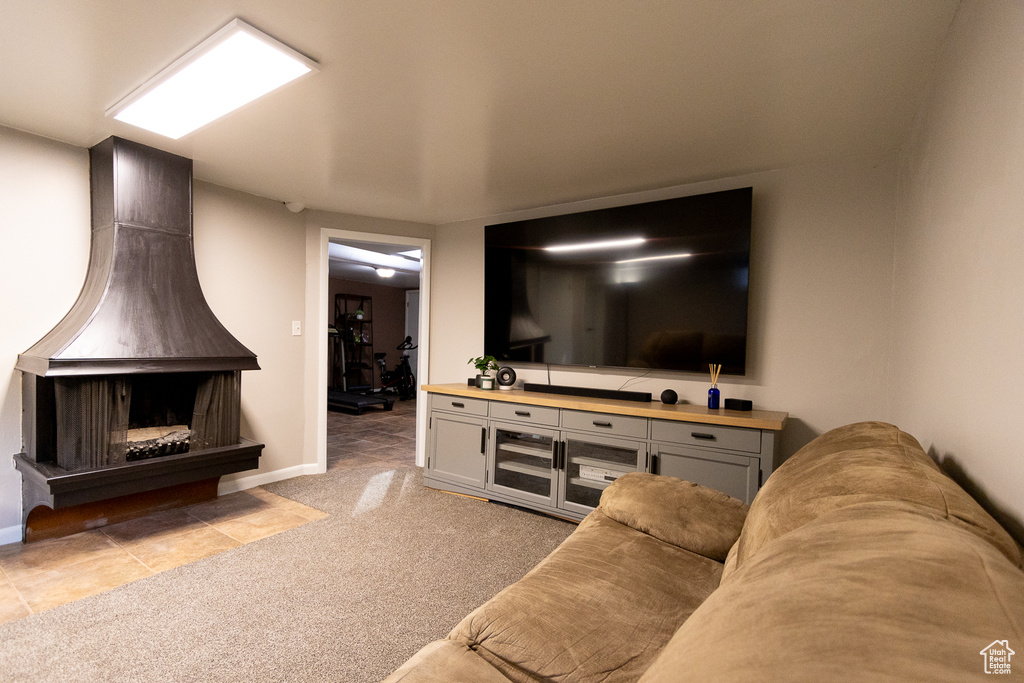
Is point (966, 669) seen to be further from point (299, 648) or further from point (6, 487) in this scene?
point (6, 487)

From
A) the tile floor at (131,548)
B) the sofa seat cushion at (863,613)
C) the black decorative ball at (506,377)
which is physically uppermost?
the sofa seat cushion at (863,613)

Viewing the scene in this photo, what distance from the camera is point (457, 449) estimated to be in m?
3.65

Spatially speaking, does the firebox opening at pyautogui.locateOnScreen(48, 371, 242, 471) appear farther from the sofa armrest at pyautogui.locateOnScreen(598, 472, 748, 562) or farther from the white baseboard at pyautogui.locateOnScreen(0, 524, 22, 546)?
the sofa armrest at pyautogui.locateOnScreen(598, 472, 748, 562)

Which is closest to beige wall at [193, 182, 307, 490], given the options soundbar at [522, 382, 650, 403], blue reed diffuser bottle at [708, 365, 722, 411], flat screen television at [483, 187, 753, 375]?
flat screen television at [483, 187, 753, 375]

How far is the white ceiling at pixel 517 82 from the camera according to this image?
162 centimetres

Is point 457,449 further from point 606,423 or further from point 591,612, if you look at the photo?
point 591,612

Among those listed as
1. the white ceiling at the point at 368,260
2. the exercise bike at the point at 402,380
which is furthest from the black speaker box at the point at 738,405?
the exercise bike at the point at 402,380

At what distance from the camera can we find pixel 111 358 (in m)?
2.50

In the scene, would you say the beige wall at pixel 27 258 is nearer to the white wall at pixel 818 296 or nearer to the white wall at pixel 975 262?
the white wall at pixel 818 296

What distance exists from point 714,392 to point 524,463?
1351 millimetres

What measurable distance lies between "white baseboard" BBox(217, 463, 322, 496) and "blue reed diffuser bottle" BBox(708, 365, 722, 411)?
3212 mm

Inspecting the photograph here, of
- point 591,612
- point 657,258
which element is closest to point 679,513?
point 591,612

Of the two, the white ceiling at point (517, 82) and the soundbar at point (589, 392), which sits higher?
the white ceiling at point (517, 82)

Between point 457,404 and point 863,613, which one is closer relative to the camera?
point 863,613
